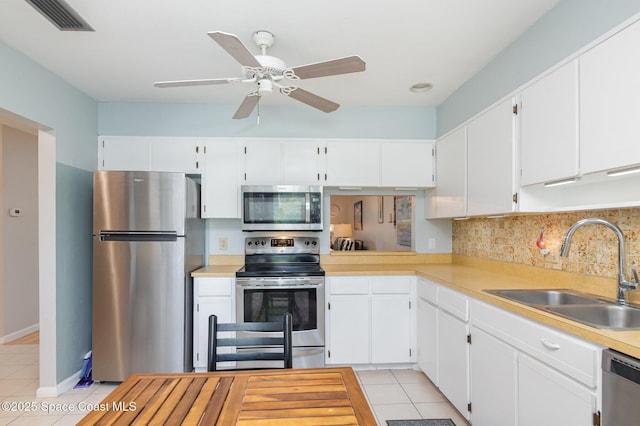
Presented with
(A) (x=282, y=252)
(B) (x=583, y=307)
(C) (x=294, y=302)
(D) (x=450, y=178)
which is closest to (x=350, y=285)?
(C) (x=294, y=302)

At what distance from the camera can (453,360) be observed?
2295mm

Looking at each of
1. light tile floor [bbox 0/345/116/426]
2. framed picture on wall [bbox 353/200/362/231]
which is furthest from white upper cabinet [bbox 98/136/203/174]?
framed picture on wall [bbox 353/200/362/231]

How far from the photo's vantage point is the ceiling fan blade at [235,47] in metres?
1.38

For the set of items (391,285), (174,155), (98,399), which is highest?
(174,155)

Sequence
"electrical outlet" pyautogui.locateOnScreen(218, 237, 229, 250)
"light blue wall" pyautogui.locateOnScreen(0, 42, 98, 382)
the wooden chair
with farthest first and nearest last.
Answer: "electrical outlet" pyautogui.locateOnScreen(218, 237, 229, 250) < "light blue wall" pyautogui.locateOnScreen(0, 42, 98, 382) < the wooden chair

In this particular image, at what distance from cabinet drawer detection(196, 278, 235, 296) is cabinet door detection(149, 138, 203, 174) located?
1034 mm

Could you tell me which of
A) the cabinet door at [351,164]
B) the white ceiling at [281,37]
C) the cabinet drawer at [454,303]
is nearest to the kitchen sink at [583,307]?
the cabinet drawer at [454,303]

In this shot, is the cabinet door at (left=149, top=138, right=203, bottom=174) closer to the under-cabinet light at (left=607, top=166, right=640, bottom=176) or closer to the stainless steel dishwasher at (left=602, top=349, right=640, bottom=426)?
the under-cabinet light at (left=607, top=166, right=640, bottom=176)

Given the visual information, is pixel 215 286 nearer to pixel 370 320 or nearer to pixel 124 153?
pixel 370 320

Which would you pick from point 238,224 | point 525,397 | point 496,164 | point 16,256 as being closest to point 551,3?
point 496,164

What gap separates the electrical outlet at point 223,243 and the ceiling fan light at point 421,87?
2.23m

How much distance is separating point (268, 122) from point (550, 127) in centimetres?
232

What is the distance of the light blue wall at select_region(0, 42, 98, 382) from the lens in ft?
7.98

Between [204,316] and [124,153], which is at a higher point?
[124,153]
